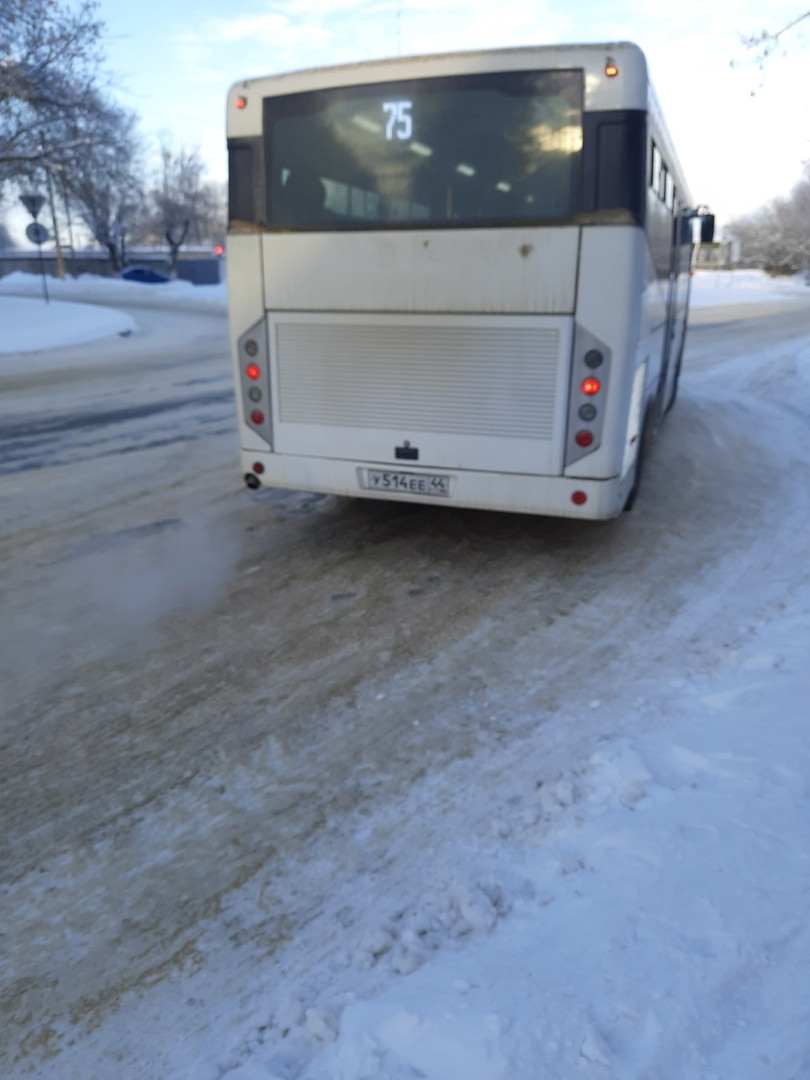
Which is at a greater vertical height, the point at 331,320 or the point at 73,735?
the point at 331,320

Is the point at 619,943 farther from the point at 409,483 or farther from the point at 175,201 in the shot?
the point at 175,201

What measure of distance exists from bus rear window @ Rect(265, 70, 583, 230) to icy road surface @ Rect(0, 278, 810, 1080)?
246cm

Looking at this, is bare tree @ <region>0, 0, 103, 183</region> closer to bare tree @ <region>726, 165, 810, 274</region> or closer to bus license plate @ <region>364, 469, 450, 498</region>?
bus license plate @ <region>364, 469, 450, 498</region>

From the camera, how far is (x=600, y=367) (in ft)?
17.2

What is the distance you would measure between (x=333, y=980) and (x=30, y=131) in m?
22.9

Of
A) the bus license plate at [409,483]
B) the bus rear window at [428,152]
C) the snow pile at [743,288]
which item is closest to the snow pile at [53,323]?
the bus rear window at [428,152]

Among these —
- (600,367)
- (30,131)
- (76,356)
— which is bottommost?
(76,356)

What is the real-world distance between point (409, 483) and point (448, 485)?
11.7 inches

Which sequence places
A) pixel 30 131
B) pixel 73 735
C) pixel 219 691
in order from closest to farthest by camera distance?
1. pixel 73 735
2. pixel 219 691
3. pixel 30 131

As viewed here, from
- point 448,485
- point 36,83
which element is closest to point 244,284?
point 448,485

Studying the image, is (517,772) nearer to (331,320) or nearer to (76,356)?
(331,320)

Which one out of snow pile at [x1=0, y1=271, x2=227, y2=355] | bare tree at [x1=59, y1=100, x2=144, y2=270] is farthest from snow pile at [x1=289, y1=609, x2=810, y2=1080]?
bare tree at [x1=59, y1=100, x2=144, y2=270]

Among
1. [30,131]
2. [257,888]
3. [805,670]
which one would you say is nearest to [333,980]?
[257,888]

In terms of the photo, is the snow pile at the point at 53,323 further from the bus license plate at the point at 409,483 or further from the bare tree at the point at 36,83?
the bus license plate at the point at 409,483
